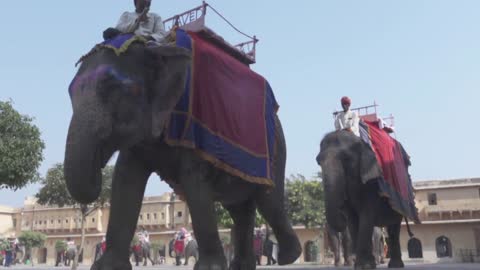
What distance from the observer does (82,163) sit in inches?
141

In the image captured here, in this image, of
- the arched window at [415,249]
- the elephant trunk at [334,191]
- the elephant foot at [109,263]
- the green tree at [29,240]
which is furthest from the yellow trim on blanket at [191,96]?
the green tree at [29,240]

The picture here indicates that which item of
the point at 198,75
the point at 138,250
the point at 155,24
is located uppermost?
the point at 155,24

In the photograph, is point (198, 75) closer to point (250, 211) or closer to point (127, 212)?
point (127, 212)

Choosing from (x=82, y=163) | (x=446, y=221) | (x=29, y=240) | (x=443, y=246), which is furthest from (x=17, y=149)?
(x=443, y=246)

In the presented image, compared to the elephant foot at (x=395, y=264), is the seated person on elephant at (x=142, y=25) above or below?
above

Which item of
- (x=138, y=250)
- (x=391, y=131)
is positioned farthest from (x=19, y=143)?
(x=391, y=131)

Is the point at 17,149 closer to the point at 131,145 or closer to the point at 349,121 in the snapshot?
the point at 349,121

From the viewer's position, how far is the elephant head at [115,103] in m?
3.63

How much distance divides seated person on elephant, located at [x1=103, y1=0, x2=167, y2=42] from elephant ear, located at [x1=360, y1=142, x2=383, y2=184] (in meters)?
4.58

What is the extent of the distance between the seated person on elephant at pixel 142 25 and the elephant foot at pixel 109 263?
5.85 ft

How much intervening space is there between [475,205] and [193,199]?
44.6 meters

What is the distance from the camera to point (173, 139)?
427cm

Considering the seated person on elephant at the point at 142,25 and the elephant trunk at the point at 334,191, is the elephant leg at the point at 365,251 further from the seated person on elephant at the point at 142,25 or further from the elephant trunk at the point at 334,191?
the seated person on elephant at the point at 142,25

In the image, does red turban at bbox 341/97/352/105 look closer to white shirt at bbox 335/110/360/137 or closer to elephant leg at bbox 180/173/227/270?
white shirt at bbox 335/110/360/137
